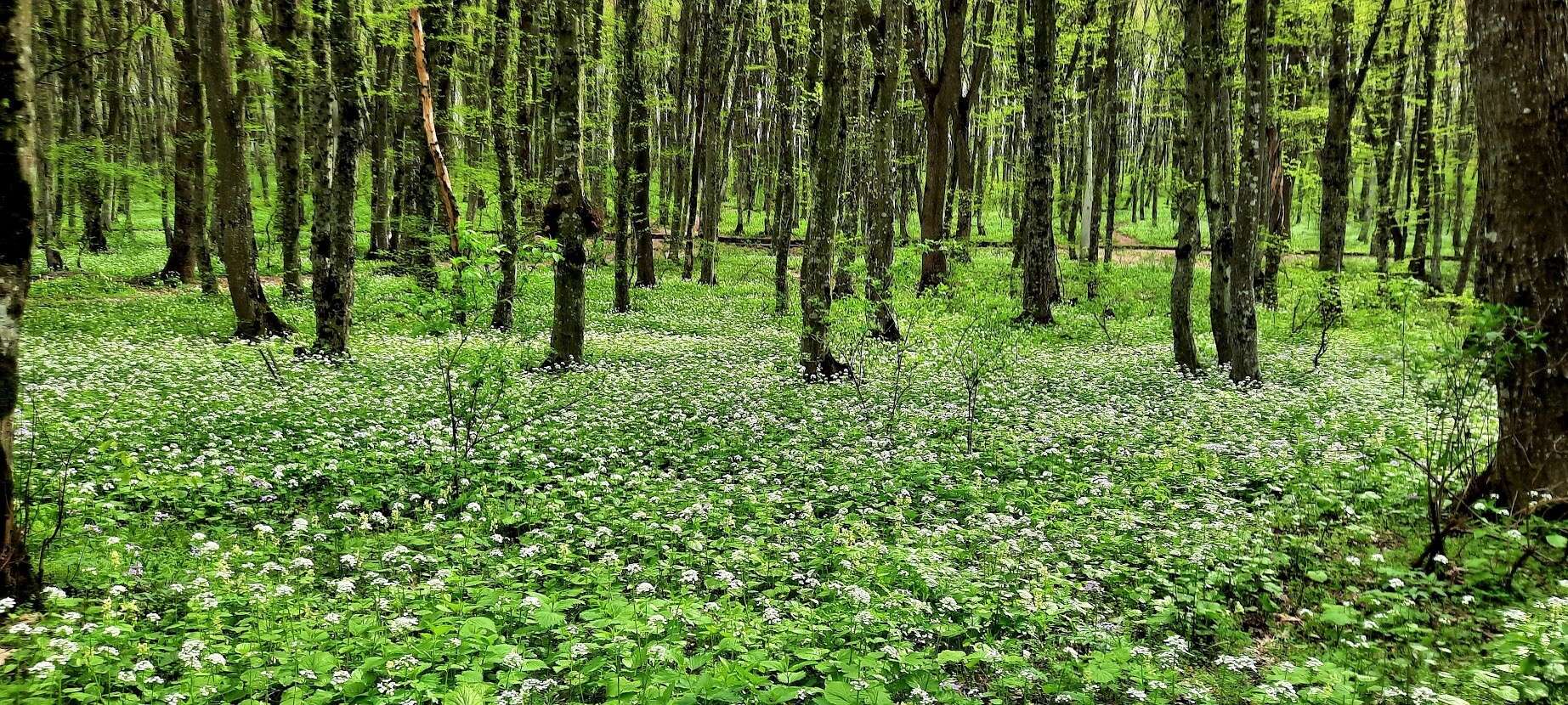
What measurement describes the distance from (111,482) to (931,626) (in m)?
6.95

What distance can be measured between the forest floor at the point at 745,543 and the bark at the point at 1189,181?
209 centimetres

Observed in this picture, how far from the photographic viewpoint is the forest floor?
12.5ft

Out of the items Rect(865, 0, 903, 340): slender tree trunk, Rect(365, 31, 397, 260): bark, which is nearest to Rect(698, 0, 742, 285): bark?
Rect(865, 0, 903, 340): slender tree trunk

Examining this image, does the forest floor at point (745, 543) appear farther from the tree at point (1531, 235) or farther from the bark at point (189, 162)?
the bark at point (189, 162)

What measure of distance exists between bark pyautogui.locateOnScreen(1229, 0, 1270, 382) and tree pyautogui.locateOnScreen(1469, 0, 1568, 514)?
23.2ft

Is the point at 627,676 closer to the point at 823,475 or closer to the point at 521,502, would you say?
the point at 521,502

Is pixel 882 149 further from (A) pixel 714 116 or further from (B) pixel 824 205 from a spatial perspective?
(A) pixel 714 116

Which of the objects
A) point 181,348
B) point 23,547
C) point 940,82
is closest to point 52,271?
point 181,348

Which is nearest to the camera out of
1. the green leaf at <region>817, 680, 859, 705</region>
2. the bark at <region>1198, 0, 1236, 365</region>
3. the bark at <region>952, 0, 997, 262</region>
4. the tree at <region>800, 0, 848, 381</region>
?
the green leaf at <region>817, 680, 859, 705</region>

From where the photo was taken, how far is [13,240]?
441cm

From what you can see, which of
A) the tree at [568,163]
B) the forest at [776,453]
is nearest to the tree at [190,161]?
the forest at [776,453]

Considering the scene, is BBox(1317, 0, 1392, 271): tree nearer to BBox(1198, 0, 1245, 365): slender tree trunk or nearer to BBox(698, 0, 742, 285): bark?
BBox(1198, 0, 1245, 365): slender tree trunk

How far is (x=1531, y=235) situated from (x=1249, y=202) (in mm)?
7571

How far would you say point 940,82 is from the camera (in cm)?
2125
